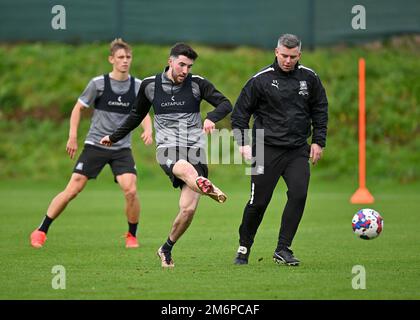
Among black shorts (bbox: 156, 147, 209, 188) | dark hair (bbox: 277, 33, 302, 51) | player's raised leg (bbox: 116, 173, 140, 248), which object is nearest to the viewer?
dark hair (bbox: 277, 33, 302, 51)

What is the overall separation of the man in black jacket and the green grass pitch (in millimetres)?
474

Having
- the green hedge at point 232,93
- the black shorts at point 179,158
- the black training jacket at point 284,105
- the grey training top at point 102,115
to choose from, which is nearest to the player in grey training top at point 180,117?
the black shorts at point 179,158

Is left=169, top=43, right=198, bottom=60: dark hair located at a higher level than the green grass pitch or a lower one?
higher

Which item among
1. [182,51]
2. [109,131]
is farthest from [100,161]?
[182,51]

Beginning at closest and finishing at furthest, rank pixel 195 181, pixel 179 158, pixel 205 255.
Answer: pixel 195 181, pixel 179 158, pixel 205 255

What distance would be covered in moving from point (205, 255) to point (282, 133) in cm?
183

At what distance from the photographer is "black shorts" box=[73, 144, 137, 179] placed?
11750mm

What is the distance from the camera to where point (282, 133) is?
9.45m

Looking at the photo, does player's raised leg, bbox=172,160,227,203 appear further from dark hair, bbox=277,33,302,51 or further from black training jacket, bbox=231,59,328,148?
dark hair, bbox=277,33,302,51

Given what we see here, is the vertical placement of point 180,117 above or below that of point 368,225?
above

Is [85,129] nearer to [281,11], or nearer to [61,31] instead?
[61,31]

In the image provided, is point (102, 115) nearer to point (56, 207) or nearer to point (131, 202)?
point (131, 202)

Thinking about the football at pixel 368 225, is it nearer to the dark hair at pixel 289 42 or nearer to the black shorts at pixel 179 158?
the black shorts at pixel 179 158

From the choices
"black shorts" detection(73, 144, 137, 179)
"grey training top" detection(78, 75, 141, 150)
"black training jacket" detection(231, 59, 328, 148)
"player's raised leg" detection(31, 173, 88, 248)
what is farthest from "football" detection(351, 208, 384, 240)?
"player's raised leg" detection(31, 173, 88, 248)
